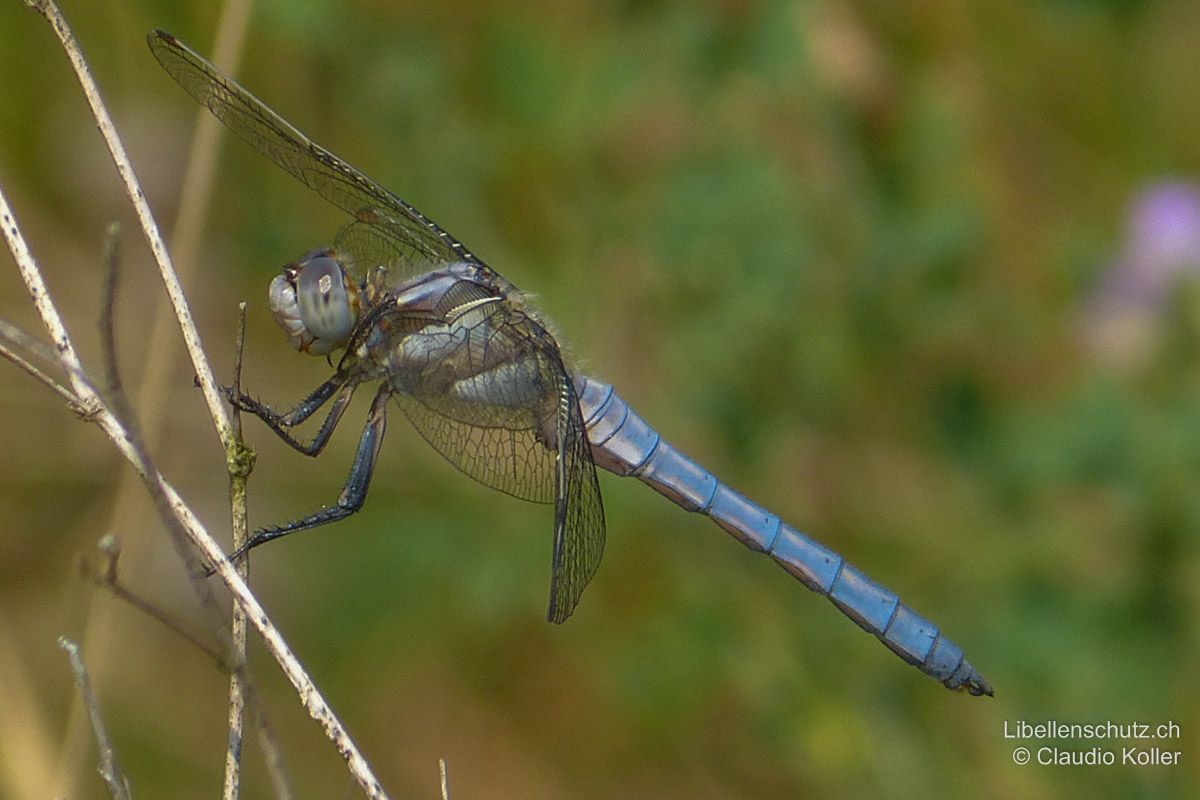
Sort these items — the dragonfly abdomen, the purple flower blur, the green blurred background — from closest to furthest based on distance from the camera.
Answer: the dragonfly abdomen, the green blurred background, the purple flower blur

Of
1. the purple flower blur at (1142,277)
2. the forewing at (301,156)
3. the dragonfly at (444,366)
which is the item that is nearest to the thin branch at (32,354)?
the dragonfly at (444,366)

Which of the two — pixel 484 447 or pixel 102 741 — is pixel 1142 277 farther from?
pixel 102 741

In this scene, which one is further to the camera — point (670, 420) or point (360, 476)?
point (670, 420)

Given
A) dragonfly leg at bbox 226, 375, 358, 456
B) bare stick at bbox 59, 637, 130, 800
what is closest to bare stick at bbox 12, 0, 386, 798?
bare stick at bbox 59, 637, 130, 800

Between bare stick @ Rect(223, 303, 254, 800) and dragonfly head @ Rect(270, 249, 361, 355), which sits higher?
dragonfly head @ Rect(270, 249, 361, 355)

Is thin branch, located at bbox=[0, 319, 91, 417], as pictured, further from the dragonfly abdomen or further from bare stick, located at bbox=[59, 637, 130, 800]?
the dragonfly abdomen

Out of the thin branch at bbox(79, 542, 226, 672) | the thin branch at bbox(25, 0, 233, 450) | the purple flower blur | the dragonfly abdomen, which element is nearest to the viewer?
the thin branch at bbox(79, 542, 226, 672)

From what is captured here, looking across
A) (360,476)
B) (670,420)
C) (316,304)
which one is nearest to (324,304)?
(316,304)
